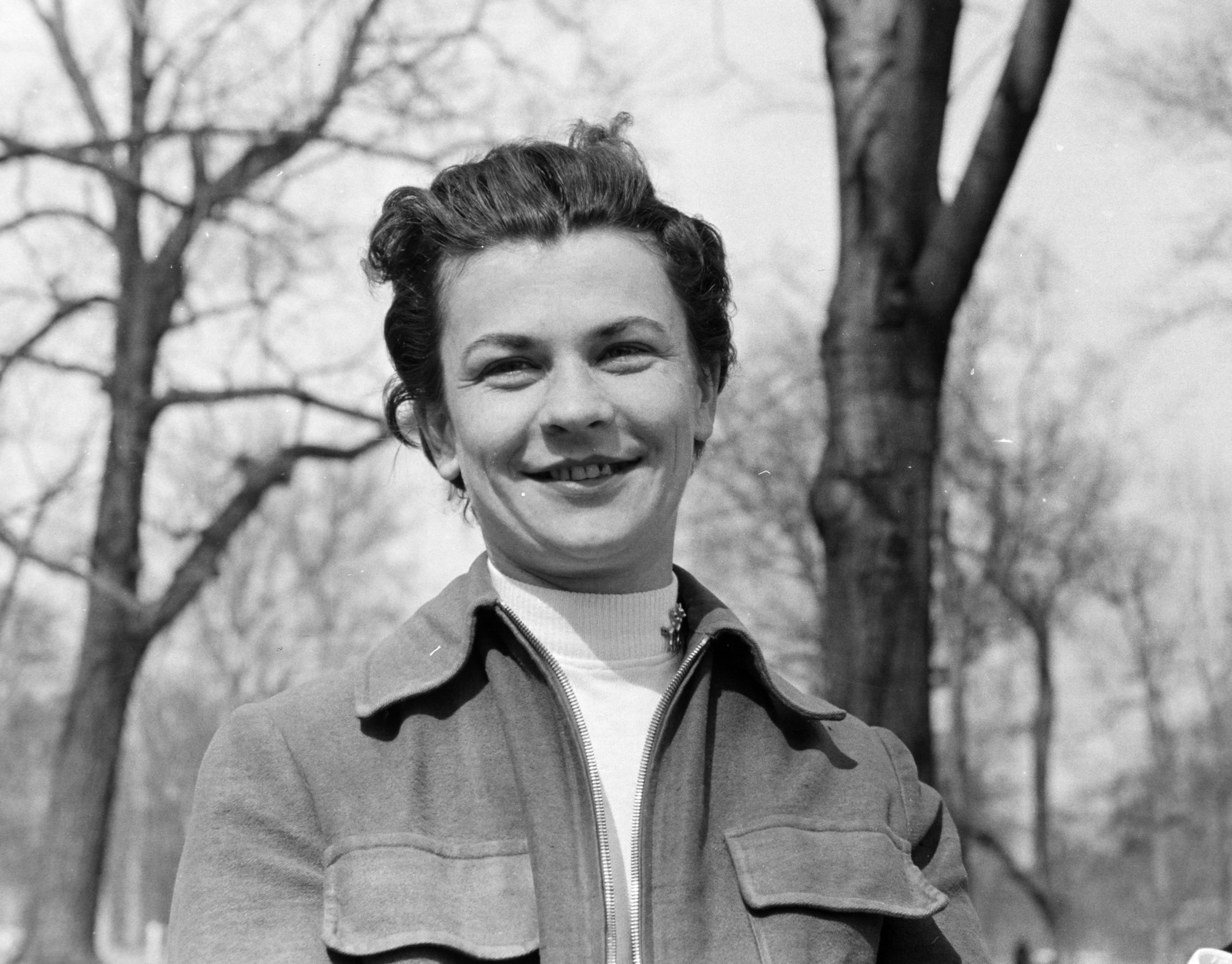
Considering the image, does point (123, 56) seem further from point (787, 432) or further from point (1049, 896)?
point (1049, 896)

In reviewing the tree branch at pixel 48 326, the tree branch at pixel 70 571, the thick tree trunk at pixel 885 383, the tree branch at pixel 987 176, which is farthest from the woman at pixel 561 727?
the tree branch at pixel 48 326

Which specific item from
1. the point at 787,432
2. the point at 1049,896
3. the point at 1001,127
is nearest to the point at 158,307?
the point at 787,432

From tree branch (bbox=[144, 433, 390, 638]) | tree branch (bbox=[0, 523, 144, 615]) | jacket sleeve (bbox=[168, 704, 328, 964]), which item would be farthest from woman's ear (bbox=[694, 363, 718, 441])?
tree branch (bbox=[0, 523, 144, 615])

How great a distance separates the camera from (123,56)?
8.25 m

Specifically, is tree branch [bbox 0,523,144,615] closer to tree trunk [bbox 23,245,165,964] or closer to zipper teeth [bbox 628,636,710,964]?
tree trunk [bbox 23,245,165,964]

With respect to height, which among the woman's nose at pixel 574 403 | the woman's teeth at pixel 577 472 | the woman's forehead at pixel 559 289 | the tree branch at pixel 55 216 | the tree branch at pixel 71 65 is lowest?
the woman's teeth at pixel 577 472

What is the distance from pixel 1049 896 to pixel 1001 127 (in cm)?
724

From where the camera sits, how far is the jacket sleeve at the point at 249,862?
1.49 meters

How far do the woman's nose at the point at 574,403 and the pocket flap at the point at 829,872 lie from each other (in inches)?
18.8

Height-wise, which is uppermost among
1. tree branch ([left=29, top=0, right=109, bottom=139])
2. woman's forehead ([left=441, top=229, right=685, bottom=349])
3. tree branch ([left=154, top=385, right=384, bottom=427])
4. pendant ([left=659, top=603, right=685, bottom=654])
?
tree branch ([left=29, top=0, right=109, bottom=139])

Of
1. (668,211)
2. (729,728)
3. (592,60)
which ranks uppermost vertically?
(592,60)

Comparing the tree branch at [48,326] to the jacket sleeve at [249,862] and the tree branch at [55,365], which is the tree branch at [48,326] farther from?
the jacket sleeve at [249,862]

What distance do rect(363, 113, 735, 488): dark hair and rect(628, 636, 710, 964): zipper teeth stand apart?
1.27 feet

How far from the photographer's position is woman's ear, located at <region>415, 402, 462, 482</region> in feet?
6.17
